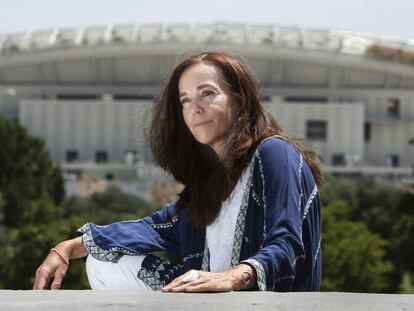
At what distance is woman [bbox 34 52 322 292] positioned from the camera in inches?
132

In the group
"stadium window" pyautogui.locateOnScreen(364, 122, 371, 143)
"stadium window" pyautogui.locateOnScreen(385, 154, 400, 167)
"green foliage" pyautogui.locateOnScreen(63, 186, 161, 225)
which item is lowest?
"stadium window" pyautogui.locateOnScreen(385, 154, 400, 167)

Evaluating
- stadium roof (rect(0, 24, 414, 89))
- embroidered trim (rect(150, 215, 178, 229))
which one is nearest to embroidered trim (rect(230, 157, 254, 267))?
embroidered trim (rect(150, 215, 178, 229))

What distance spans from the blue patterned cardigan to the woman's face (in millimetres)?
182

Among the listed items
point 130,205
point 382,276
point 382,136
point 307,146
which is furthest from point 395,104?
point 307,146

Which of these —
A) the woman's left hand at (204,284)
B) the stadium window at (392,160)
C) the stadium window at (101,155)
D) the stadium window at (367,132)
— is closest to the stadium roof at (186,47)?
the stadium window at (367,132)

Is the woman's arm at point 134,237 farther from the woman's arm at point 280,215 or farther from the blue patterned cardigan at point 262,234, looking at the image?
the woman's arm at point 280,215

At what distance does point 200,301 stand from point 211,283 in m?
0.26

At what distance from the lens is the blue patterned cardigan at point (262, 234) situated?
10.9 ft

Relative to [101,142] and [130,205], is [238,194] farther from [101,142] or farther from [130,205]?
[101,142]

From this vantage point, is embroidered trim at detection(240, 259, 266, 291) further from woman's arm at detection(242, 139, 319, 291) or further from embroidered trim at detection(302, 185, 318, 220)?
embroidered trim at detection(302, 185, 318, 220)

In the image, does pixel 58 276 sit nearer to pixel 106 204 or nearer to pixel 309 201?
pixel 309 201

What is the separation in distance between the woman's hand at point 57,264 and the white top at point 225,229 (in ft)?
1.62

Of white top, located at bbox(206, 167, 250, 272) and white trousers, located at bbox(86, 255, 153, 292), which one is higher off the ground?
white top, located at bbox(206, 167, 250, 272)

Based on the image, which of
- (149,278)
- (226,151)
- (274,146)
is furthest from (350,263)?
(274,146)
